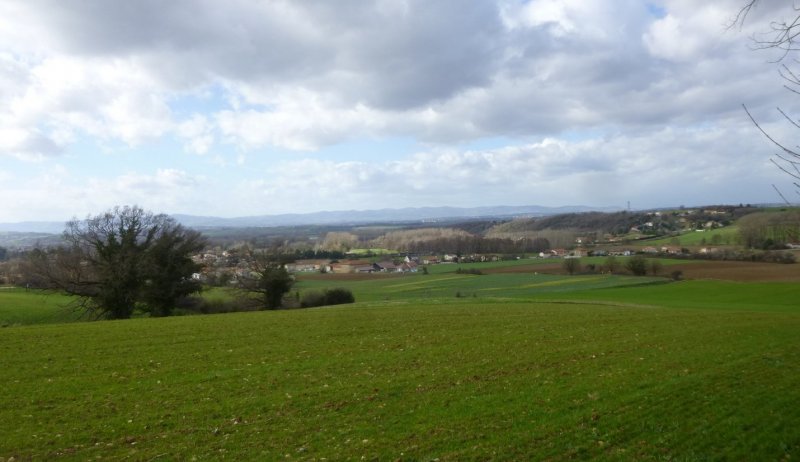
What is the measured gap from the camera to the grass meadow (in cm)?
886

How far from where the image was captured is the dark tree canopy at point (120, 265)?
41.8 m

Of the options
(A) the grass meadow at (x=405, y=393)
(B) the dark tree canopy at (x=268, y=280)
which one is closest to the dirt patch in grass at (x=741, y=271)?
(A) the grass meadow at (x=405, y=393)

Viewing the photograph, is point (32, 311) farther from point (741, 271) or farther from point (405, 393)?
point (741, 271)

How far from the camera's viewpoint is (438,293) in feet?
217

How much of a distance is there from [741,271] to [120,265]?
7235 centimetres

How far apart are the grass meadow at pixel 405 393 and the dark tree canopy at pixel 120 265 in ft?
62.6

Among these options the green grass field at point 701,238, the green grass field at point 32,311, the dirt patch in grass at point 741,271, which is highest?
the green grass field at point 701,238

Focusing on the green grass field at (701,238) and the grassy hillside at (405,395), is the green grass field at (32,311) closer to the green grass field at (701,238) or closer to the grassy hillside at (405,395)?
the grassy hillside at (405,395)

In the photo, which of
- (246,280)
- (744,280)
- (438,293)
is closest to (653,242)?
(744,280)

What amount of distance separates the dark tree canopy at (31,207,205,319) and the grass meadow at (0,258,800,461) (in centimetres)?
1909

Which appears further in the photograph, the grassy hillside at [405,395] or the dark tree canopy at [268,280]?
the dark tree canopy at [268,280]

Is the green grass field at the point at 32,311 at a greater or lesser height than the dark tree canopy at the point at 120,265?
lesser

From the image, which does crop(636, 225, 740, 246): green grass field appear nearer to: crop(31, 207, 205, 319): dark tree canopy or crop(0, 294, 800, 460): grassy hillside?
crop(0, 294, 800, 460): grassy hillside

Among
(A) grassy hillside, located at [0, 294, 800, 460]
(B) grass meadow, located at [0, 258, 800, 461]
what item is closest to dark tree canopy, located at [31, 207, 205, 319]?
(B) grass meadow, located at [0, 258, 800, 461]
